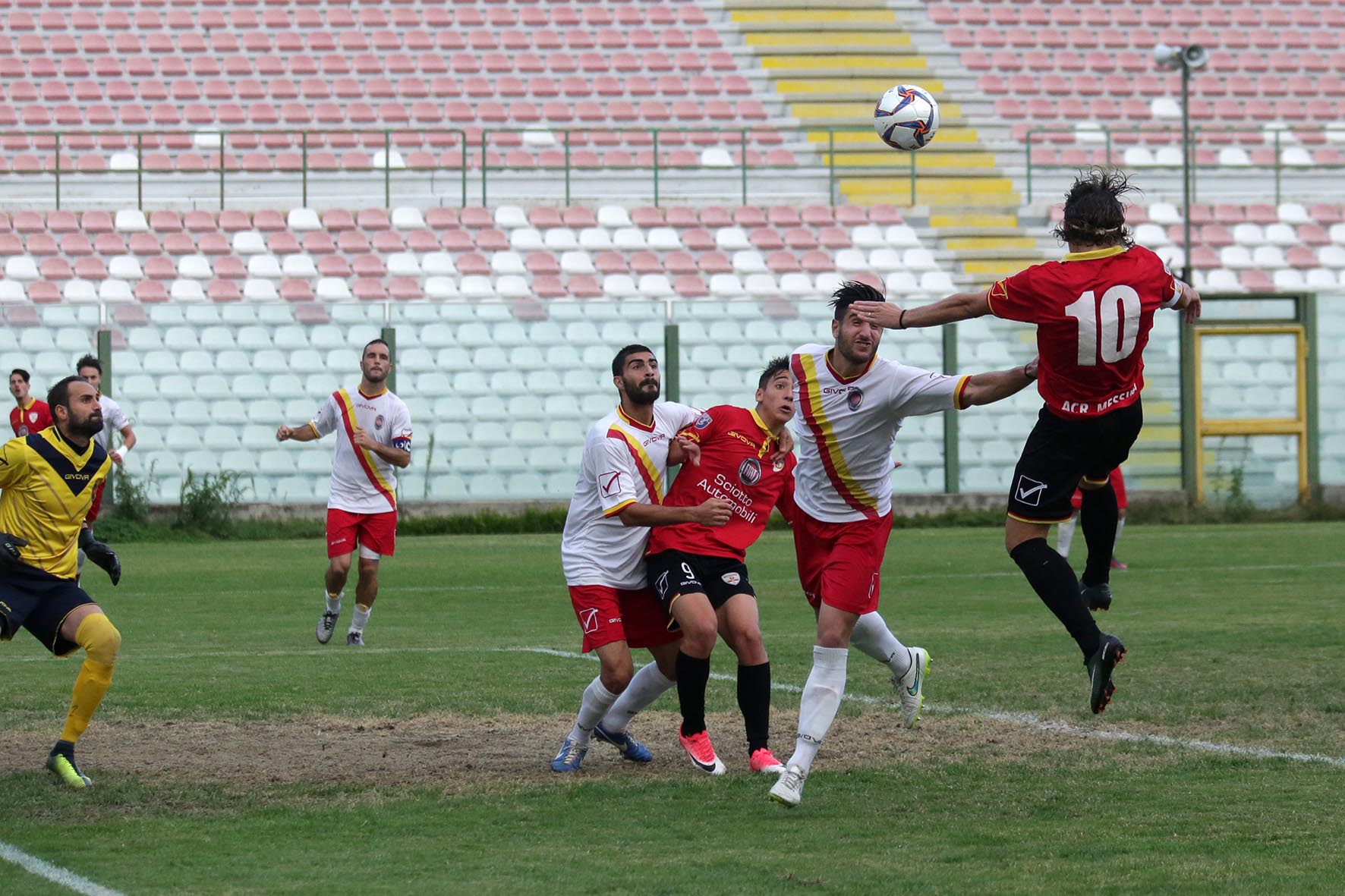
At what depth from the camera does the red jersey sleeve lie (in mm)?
6668

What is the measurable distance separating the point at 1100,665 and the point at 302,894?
3.21 m

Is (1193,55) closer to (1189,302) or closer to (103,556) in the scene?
(1189,302)

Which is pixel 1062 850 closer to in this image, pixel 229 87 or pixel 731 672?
pixel 731 672

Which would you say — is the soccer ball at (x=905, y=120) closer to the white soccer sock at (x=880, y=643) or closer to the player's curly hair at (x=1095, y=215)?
the player's curly hair at (x=1095, y=215)

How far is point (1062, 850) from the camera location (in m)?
5.64

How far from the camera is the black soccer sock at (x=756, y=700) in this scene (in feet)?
23.9

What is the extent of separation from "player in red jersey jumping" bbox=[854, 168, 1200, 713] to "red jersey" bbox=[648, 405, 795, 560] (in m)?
1.00

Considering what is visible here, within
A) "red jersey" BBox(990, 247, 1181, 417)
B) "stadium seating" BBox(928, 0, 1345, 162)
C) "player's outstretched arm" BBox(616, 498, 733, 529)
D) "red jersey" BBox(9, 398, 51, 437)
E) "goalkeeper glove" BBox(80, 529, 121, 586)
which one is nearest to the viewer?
"red jersey" BBox(990, 247, 1181, 417)

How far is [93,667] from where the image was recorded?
7250 millimetres

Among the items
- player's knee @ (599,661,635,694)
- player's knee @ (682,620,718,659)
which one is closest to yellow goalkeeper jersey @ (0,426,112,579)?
player's knee @ (599,661,635,694)

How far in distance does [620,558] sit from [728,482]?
Result: 1.93 feet

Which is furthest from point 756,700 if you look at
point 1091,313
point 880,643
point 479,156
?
point 479,156

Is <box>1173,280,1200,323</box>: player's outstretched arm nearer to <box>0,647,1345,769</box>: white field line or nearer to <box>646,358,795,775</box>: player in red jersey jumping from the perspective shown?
<box>646,358,795,775</box>: player in red jersey jumping

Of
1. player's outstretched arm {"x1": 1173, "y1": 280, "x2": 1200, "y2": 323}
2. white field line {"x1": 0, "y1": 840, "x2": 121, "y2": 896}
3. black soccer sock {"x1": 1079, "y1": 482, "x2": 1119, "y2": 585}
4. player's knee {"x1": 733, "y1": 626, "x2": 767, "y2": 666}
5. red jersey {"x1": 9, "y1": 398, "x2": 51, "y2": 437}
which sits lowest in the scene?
white field line {"x1": 0, "y1": 840, "x2": 121, "y2": 896}
